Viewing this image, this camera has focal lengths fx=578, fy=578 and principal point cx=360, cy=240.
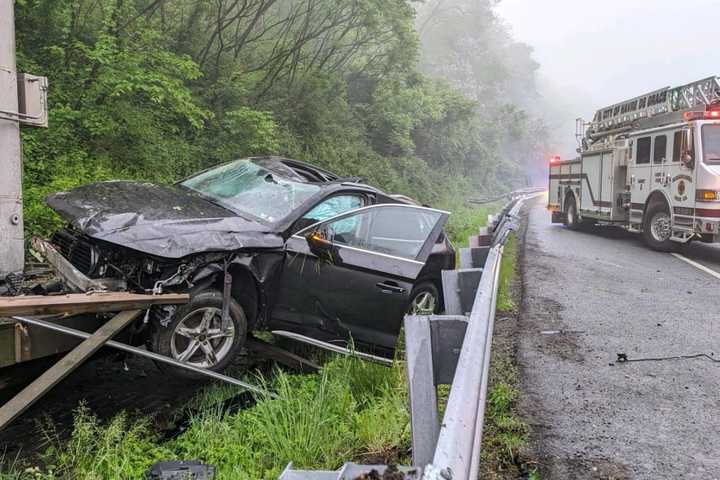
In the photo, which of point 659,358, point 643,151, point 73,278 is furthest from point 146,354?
point 643,151

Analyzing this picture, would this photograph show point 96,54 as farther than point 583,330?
Yes

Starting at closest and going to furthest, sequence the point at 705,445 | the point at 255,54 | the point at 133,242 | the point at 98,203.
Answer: the point at 705,445
the point at 133,242
the point at 98,203
the point at 255,54

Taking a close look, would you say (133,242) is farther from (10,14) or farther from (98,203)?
(10,14)

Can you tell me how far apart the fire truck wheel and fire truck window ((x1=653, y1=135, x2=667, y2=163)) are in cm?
426

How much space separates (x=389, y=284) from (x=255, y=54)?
514 inches

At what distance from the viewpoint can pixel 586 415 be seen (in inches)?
139

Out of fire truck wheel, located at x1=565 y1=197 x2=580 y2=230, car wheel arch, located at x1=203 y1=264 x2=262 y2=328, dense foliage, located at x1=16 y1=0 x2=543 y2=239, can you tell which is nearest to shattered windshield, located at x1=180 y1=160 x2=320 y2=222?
car wheel arch, located at x1=203 y1=264 x2=262 y2=328

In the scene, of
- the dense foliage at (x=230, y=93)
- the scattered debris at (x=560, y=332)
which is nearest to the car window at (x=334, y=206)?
the scattered debris at (x=560, y=332)

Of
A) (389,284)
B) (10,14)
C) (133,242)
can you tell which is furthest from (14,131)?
(389,284)

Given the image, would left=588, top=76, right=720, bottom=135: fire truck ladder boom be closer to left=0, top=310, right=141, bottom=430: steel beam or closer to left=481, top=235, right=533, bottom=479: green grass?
left=481, top=235, right=533, bottom=479: green grass

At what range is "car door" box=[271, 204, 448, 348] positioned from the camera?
4805 mm

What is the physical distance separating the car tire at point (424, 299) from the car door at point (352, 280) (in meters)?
0.33

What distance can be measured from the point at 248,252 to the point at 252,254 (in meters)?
0.10

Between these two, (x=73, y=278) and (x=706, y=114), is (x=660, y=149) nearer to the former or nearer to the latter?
(x=706, y=114)
